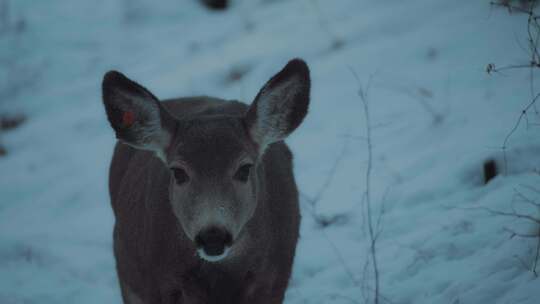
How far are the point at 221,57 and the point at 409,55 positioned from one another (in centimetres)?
366

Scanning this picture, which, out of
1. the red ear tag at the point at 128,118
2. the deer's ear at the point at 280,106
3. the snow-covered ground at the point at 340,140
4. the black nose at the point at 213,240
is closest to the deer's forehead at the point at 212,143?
the deer's ear at the point at 280,106

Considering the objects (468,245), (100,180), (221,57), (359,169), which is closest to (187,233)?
(468,245)

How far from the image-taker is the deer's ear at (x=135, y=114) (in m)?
3.88

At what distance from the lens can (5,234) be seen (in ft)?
24.7

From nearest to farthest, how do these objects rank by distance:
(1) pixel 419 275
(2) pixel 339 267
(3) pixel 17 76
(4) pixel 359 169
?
(1) pixel 419 275, (2) pixel 339 267, (4) pixel 359 169, (3) pixel 17 76

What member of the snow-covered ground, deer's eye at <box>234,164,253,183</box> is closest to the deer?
deer's eye at <box>234,164,253,183</box>

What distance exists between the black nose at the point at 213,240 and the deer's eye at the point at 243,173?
1.45ft

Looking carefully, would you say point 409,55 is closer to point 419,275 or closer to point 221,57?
point 221,57

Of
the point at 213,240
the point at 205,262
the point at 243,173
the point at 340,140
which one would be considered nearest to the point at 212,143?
the point at 243,173

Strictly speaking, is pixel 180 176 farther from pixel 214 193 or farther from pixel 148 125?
pixel 148 125

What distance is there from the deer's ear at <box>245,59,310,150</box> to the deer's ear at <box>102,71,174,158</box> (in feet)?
1.72

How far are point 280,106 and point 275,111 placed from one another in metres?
0.05

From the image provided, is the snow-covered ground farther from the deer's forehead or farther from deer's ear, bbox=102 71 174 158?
deer's ear, bbox=102 71 174 158

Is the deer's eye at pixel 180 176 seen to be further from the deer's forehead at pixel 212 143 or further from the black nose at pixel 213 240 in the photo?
the black nose at pixel 213 240
